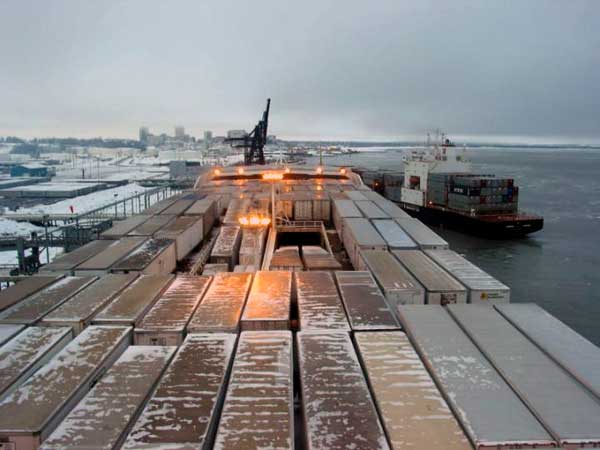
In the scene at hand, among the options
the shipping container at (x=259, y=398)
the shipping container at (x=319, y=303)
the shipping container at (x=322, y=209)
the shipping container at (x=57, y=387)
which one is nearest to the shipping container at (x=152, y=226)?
the shipping container at (x=319, y=303)

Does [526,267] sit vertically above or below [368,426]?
below

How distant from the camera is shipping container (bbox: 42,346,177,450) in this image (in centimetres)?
662

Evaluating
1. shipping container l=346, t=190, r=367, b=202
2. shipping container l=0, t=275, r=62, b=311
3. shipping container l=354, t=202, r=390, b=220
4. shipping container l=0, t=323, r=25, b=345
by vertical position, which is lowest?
shipping container l=0, t=323, r=25, b=345

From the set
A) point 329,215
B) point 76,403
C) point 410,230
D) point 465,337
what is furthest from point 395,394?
point 329,215

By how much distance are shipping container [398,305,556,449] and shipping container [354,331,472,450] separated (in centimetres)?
18

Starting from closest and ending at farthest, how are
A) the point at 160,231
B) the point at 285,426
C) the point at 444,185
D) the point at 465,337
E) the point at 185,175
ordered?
the point at 285,426 < the point at 465,337 < the point at 160,231 < the point at 444,185 < the point at 185,175

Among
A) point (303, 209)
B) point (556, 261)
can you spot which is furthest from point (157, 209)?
point (556, 261)

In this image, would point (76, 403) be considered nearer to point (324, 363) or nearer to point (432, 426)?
point (324, 363)

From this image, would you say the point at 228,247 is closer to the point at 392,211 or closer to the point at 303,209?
the point at 303,209

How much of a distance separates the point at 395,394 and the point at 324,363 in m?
1.55

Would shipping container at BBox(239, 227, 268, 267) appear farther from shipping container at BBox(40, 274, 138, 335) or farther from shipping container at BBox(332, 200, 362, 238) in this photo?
shipping container at BBox(40, 274, 138, 335)

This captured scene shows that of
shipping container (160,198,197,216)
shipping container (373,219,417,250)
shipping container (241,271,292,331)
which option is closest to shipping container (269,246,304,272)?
shipping container (241,271,292,331)

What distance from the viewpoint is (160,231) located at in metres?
20.0

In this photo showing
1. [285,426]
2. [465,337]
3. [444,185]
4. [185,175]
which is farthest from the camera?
[185,175]
